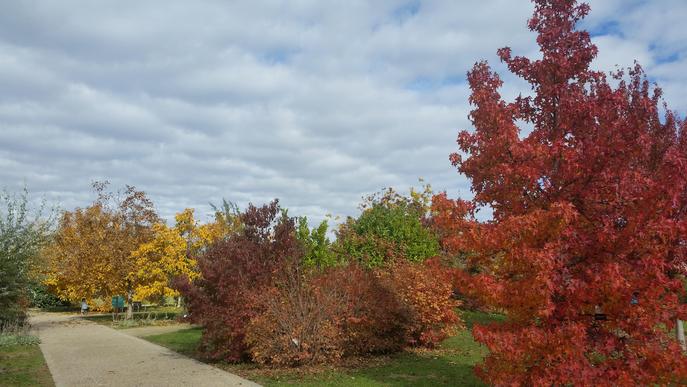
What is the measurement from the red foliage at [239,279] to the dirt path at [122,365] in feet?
2.52

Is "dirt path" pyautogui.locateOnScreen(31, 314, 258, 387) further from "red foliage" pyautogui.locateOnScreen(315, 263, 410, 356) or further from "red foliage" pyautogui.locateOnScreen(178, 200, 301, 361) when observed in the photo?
"red foliage" pyautogui.locateOnScreen(315, 263, 410, 356)

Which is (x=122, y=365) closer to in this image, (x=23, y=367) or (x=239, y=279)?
(x=23, y=367)

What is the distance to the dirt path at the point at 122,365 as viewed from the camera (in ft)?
31.1

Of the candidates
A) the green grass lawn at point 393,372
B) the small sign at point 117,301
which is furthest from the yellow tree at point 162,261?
the green grass lawn at point 393,372

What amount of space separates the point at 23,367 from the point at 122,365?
2.24 metres

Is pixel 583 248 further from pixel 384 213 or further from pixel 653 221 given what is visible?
pixel 384 213

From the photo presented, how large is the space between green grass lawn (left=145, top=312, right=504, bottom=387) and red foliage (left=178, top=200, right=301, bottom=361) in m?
0.74

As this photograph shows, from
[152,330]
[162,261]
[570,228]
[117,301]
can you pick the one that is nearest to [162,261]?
[162,261]

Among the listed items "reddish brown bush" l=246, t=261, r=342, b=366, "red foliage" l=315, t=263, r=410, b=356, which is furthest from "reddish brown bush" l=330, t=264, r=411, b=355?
"reddish brown bush" l=246, t=261, r=342, b=366

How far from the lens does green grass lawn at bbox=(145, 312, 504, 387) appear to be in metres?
9.02

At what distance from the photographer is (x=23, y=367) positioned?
11422mm

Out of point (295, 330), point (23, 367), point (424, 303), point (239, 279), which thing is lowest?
point (23, 367)

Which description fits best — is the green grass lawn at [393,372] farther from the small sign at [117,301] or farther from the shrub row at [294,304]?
the small sign at [117,301]

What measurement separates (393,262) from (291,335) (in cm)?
574
